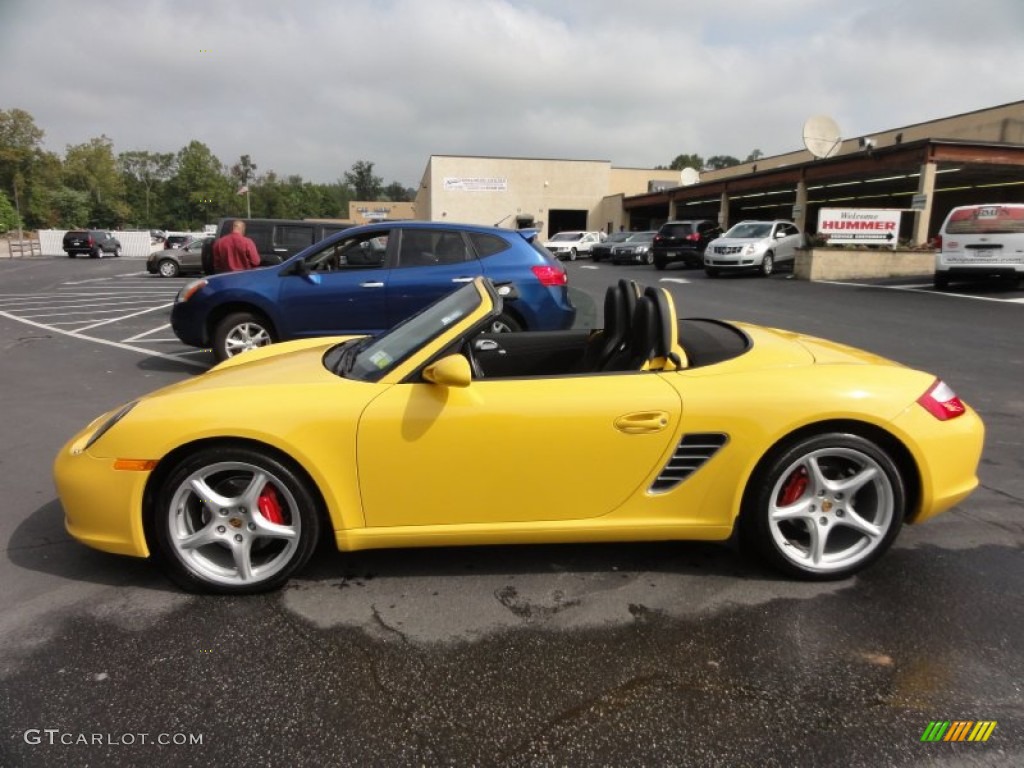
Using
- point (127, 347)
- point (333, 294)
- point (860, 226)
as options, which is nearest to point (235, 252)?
point (127, 347)

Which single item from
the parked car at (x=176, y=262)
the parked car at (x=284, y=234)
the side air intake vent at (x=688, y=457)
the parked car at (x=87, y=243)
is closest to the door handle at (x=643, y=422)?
the side air intake vent at (x=688, y=457)

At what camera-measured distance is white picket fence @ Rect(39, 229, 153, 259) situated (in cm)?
4728

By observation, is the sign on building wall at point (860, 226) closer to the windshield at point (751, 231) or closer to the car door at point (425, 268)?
the windshield at point (751, 231)

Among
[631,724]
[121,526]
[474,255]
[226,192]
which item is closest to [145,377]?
[474,255]

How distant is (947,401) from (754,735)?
1.79 metres

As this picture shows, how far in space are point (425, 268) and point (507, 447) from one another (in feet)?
15.2

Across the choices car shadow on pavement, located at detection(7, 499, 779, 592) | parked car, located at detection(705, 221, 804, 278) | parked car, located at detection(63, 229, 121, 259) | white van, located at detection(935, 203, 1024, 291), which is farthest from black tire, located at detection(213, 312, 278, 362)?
parked car, located at detection(63, 229, 121, 259)

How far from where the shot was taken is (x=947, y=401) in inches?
116

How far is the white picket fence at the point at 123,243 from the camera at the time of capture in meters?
47.3

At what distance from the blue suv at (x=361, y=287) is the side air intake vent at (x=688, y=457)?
420 centimetres

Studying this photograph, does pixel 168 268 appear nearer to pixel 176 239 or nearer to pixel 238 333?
pixel 238 333

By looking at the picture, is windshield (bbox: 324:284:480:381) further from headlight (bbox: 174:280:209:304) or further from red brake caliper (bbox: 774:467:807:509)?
headlight (bbox: 174:280:209:304)

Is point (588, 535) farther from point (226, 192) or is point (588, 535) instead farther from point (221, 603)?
point (226, 192)

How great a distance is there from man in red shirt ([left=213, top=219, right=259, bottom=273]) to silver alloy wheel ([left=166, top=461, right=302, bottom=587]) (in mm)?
6711
